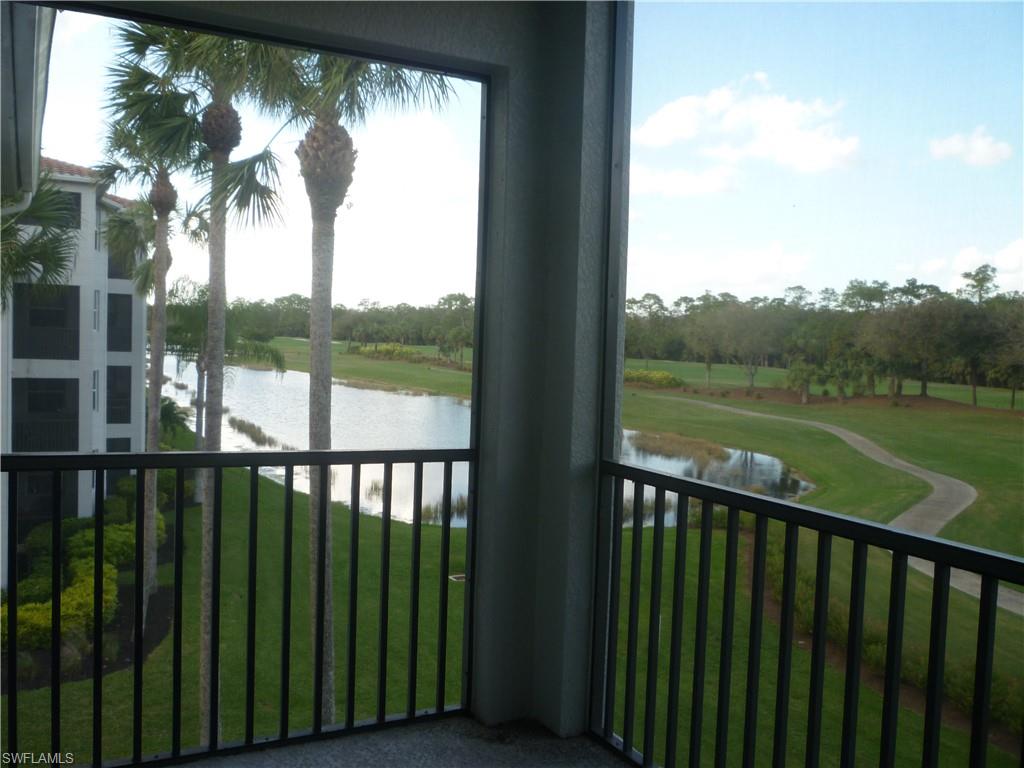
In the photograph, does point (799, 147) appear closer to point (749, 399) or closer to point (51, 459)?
point (749, 399)

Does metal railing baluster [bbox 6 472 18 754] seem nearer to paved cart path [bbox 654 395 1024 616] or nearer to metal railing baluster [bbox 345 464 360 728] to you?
metal railing baluster [bbox 345 464 360 728]

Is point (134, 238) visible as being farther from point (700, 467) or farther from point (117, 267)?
point (700, 467)

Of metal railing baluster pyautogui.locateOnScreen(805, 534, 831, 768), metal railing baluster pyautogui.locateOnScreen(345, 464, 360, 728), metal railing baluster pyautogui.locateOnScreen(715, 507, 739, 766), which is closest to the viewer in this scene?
metal railing baluster pyautogui.locateOnScreen(805, 534, 831, 768)

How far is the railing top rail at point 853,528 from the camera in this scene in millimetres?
1528

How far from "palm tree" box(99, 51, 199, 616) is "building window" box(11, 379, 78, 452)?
231mm

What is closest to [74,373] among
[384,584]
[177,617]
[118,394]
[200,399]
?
[118,394]

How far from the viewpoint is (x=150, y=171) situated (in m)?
2.97

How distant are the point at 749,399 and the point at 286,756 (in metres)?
1.82

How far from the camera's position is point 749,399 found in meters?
2.24

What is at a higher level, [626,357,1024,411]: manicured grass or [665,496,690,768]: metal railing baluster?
[626,357,1024,411]: manicured grass

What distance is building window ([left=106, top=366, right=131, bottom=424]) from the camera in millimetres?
2668

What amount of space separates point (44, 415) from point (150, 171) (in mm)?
964

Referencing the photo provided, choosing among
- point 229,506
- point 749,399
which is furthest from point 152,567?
point 749,399

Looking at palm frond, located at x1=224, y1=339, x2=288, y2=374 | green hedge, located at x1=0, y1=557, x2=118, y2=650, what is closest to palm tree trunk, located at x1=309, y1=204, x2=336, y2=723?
palm frond, located at x1=224, y1=339, x2=288, y2=374
